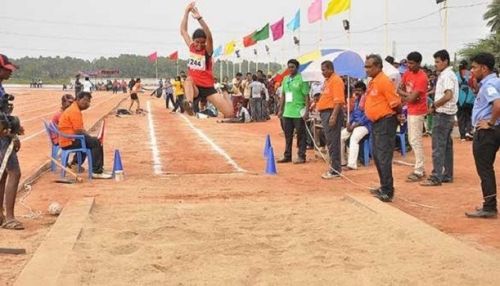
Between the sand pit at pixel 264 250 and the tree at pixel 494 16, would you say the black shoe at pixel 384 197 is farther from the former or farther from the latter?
the tree at pixel 494 16

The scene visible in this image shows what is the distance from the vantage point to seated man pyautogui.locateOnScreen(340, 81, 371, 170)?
1133 centimetres

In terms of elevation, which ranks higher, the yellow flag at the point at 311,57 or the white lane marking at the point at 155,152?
the yellow flag at the point at 311,57

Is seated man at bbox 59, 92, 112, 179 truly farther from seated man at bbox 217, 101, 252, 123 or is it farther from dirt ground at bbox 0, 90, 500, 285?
seated man at bbox 217, 101, 252, 123

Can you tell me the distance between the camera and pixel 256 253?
545 centimetres

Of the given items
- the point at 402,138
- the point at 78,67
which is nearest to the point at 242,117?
the point at 402,138

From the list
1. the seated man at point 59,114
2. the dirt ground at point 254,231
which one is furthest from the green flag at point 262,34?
the seated man at point 59,114

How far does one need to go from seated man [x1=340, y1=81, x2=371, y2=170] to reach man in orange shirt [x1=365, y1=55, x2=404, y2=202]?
2.89 m

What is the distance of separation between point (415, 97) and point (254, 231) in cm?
423

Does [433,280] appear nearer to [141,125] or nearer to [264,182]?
[264,182]

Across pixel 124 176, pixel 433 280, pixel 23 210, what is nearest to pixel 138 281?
pixel 433 280

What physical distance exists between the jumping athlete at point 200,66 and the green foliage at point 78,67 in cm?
10853

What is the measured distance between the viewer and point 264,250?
556cm

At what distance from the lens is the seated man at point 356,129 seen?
11328 millimetres

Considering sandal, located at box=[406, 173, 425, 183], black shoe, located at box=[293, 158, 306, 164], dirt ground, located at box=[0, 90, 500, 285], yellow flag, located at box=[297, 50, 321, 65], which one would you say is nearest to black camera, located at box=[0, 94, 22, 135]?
dirt ground, located at box=[0, 90, 500, 285]
